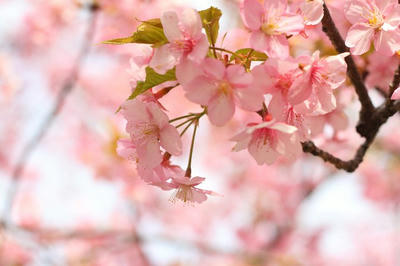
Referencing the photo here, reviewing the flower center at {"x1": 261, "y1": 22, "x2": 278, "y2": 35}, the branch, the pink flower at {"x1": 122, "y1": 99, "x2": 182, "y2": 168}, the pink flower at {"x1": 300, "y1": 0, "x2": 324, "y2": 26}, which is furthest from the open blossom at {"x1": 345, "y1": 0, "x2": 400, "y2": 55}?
the branch

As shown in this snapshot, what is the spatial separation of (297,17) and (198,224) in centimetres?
850

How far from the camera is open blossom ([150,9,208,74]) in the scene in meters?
0.90

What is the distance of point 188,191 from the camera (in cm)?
109

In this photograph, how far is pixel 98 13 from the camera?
3070 millimetres

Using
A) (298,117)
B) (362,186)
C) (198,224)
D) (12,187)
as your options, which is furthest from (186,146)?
(298,117)

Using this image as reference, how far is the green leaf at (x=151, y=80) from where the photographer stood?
1.01m

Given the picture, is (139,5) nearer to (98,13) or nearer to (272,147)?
(98,13)

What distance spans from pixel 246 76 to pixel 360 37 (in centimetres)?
35

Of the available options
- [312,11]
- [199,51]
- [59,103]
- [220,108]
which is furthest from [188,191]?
[59,103]

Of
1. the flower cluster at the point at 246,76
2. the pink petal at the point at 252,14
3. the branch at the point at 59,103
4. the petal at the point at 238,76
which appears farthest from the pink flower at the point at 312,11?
the branch at the point at 59,103

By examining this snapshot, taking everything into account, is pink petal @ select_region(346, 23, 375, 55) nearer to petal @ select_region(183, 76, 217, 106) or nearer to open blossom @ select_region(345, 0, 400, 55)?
open blossom @ select_region(345, 0, 400, 55)

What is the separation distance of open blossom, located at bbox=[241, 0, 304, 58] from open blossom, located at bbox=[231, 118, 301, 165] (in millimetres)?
146

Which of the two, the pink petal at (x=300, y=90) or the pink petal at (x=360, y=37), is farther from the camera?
the pink petal at (x=360, y=37)

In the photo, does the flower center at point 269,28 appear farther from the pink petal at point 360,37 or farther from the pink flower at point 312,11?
the pink petal at point 360,37
